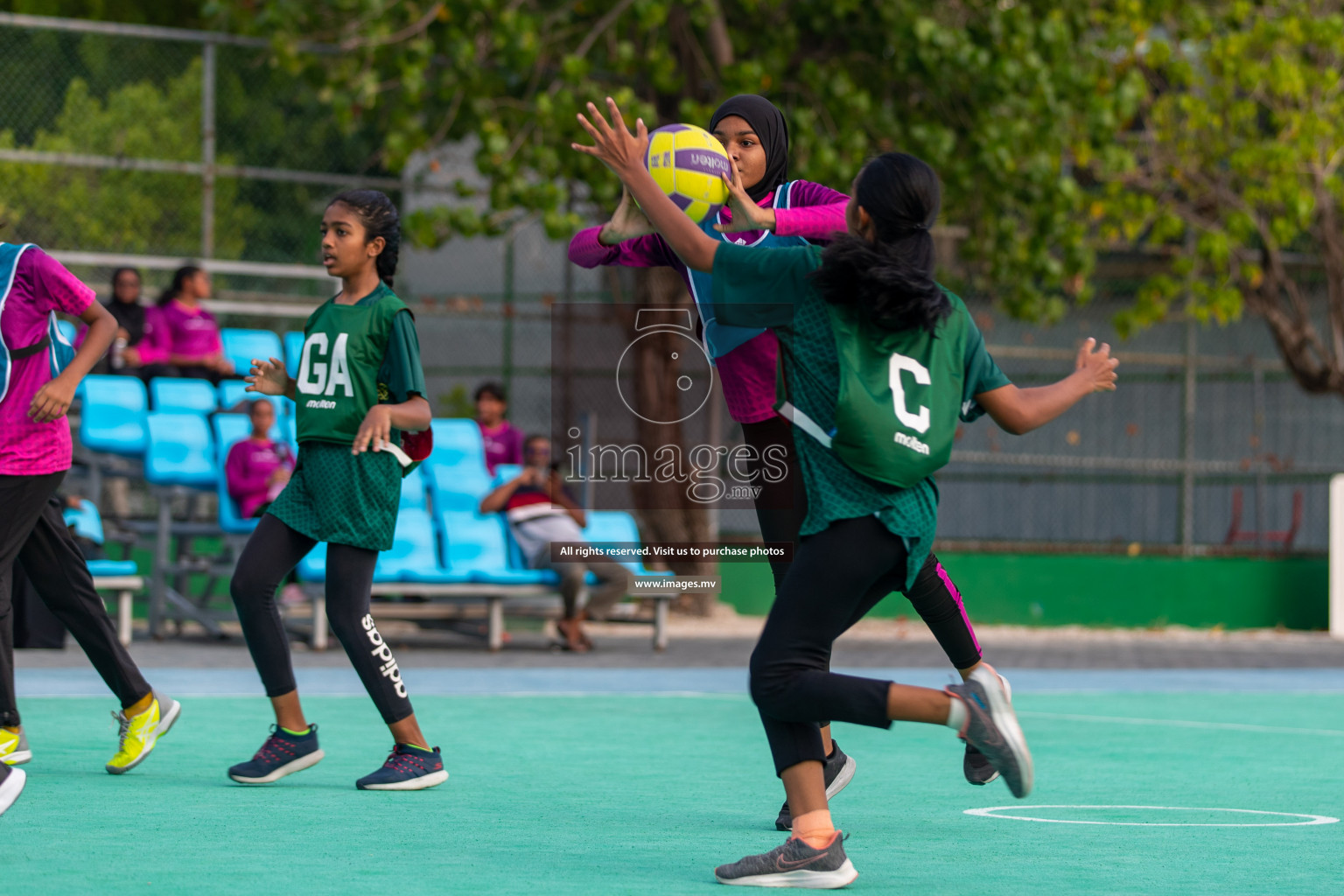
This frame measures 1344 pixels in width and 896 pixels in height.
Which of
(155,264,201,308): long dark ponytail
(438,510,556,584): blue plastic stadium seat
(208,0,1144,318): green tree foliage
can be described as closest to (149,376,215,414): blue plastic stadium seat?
(155,264,201,308): long dark ponytail

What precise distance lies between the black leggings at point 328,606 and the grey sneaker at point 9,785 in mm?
953

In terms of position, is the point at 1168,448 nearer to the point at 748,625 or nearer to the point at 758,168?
the point at 748,625

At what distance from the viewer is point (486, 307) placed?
16234 mm

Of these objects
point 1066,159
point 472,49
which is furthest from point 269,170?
point 1066,159

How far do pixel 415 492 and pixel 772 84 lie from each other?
183 inches

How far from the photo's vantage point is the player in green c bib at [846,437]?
4215mm

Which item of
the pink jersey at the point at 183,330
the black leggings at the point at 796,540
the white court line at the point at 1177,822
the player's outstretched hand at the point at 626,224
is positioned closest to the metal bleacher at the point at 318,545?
the pink jersey at the point at 183,330

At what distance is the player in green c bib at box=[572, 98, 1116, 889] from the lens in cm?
421

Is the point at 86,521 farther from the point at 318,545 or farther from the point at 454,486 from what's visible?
the point at 454,486

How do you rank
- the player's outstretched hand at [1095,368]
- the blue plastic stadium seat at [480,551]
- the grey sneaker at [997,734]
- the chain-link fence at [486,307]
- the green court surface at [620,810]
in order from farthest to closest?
the chain-link fence at [486,307] → the blue plastic stadium seat at [480,551] → the player's outstretched hand at [1095,368] → the green court surface at [620,810] → the grey sneaker at [997,734]

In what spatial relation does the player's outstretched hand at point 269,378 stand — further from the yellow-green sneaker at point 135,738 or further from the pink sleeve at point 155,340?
the pink sleeve at point 155,340

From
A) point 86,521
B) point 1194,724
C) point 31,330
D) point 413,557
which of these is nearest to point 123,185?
point 86,521

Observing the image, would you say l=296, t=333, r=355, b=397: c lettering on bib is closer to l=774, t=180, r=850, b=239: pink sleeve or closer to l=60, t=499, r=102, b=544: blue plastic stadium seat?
l=774, t=180, r=850, b=239: pink sleeve

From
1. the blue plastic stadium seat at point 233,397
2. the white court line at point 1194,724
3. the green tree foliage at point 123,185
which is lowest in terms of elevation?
the white court line at point 1194,724
